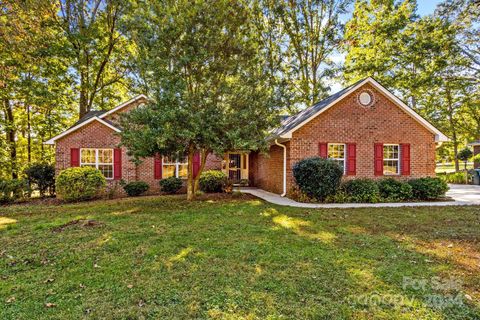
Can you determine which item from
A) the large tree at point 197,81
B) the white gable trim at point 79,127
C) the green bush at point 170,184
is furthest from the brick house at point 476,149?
the white gable trim at point 79,127

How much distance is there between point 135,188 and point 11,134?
13145 mm

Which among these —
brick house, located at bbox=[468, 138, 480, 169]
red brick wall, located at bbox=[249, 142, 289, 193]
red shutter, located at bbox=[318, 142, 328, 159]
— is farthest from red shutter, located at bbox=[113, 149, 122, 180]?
brick house, located at bbox=[468, 138, 480, 169]

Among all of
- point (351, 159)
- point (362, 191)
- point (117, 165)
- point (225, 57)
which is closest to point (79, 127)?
point (117, 165)

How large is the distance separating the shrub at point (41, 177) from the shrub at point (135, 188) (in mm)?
3987

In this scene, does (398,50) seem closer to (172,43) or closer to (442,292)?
(172,43)

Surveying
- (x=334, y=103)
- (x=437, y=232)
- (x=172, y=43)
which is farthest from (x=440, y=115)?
(x=172, y=43)

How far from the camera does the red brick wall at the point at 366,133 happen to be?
1216 cm

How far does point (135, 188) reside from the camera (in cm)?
1344

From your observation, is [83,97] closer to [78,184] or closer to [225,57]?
[78,184]

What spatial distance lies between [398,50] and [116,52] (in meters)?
19.7

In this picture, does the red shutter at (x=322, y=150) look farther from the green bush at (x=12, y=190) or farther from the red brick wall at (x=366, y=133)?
the green bush at (x=12, y=190)

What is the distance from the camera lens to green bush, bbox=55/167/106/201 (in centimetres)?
1150

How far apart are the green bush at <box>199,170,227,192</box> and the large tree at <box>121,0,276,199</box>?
11.7 feet

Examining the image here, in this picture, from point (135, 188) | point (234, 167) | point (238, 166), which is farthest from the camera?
point (238, 166)
